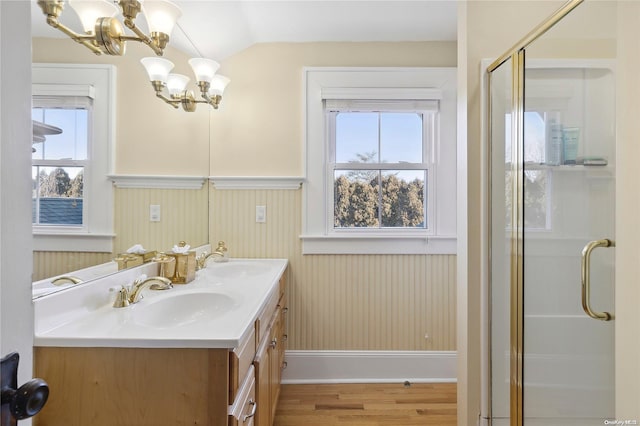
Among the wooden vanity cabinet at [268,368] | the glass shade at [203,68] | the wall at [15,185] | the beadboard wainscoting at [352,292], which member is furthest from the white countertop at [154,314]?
the glass shade at [203,68]

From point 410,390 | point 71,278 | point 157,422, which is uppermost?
point 71,278

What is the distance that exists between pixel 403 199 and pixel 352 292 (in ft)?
2.64

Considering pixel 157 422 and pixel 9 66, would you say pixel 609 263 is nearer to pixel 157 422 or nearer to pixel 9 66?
pixel 157 422

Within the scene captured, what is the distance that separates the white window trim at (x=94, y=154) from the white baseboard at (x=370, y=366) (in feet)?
→ 5.25

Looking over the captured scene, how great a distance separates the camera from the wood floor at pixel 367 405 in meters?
1.93

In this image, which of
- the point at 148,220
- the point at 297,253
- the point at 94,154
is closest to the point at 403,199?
the point at 297,253

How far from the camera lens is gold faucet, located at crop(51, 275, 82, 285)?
1051 millimetres

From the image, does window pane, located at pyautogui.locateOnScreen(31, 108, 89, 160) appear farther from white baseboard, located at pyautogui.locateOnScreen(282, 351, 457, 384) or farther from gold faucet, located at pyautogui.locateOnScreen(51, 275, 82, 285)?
white baseboard, located at pyautogui.locateOnScreen(282, 351, 457, 384)

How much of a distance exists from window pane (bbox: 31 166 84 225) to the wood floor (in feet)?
5.23

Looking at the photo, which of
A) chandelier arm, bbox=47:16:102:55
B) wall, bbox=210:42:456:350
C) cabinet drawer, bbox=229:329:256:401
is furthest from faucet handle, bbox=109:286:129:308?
wall, bbox=210:42:456:350

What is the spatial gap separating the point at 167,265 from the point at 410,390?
1843 millimetres

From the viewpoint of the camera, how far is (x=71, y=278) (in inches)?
43.3

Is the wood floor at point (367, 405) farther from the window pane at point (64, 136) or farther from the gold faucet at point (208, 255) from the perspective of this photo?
the window pane at point (64, 136)

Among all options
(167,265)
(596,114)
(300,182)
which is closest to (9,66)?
(167,265)
